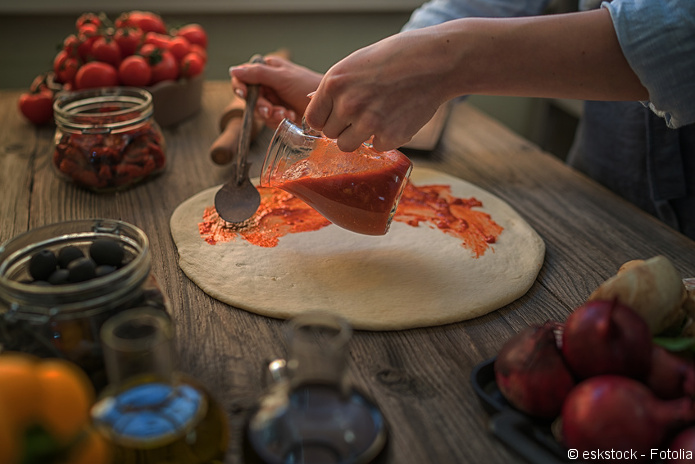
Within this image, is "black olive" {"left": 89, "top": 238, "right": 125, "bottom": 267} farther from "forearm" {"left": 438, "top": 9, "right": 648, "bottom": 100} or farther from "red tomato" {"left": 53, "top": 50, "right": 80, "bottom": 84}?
"red tomato" {"left": 53, "top": 50, "right": 80, "bottom": 84}

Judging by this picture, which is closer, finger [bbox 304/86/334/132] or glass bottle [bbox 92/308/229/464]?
glass bottle [bbox 92/308/229/464]

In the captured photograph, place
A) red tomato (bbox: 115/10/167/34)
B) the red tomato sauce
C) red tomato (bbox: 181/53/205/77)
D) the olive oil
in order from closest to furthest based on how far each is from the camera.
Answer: the olive oil, the red tomato sauce, red tomato (bbox: 181/53/205/77), red tomato (bbox: 115/10/167/34)

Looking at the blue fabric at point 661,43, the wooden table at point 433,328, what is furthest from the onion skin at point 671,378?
the blue fabric at point 661,43

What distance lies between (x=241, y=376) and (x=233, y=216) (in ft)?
1.27

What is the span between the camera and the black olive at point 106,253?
2.08 ft

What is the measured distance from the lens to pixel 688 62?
726mm

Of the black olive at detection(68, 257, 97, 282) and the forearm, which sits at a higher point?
the forearm

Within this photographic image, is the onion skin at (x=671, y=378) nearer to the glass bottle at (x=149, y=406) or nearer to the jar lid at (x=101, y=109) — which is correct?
the glass bottle at (x=149, y=406)

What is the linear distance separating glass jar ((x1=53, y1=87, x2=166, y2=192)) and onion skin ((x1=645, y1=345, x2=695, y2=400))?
892mm

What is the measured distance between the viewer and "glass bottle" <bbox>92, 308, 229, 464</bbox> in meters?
0.47

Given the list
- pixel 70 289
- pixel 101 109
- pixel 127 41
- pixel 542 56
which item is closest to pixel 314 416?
pixel 70 289

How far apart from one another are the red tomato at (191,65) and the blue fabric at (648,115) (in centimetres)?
51

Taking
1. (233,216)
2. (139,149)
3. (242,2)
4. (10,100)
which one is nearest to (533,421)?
(233,216)

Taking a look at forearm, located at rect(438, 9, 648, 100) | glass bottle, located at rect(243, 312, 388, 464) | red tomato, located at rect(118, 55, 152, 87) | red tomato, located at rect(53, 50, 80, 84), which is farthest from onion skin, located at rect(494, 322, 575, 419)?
red tomato, located at rect(53, 50, 80, 84)
